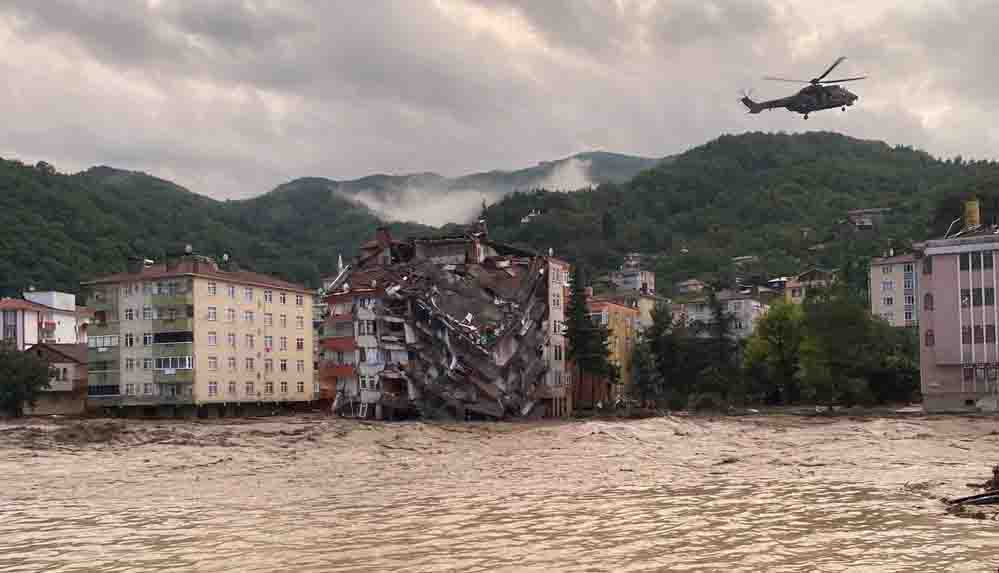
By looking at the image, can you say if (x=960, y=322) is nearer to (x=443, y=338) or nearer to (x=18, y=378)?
(x=443, y=338)

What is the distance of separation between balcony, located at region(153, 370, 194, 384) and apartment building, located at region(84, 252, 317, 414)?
0.09 meters

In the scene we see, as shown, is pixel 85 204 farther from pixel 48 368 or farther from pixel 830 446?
pixel 830 446

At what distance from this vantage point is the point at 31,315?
125 m

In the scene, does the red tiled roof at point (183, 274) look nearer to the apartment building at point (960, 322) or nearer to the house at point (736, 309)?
the apartment building at point (960, 322)

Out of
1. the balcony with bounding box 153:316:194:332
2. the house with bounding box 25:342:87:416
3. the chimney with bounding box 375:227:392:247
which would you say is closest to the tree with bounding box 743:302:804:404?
the chimney with bounding box 375:227:392:247

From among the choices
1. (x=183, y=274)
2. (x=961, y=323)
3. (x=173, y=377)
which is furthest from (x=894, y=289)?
(x=173, y=377)

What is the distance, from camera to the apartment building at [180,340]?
9038 centimetres

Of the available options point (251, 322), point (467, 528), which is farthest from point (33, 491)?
point (251, 322)

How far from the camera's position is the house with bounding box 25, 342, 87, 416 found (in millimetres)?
93688

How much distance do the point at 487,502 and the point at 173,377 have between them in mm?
62861

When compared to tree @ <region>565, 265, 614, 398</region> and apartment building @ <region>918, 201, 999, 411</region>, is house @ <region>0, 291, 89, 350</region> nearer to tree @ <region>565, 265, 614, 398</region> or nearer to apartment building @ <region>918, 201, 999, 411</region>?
tree @ <region>565, 265, 614, 398</region>

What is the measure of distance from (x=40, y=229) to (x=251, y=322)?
71069 mm

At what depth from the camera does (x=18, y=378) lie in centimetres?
8412

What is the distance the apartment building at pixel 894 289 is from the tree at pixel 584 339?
171ft
